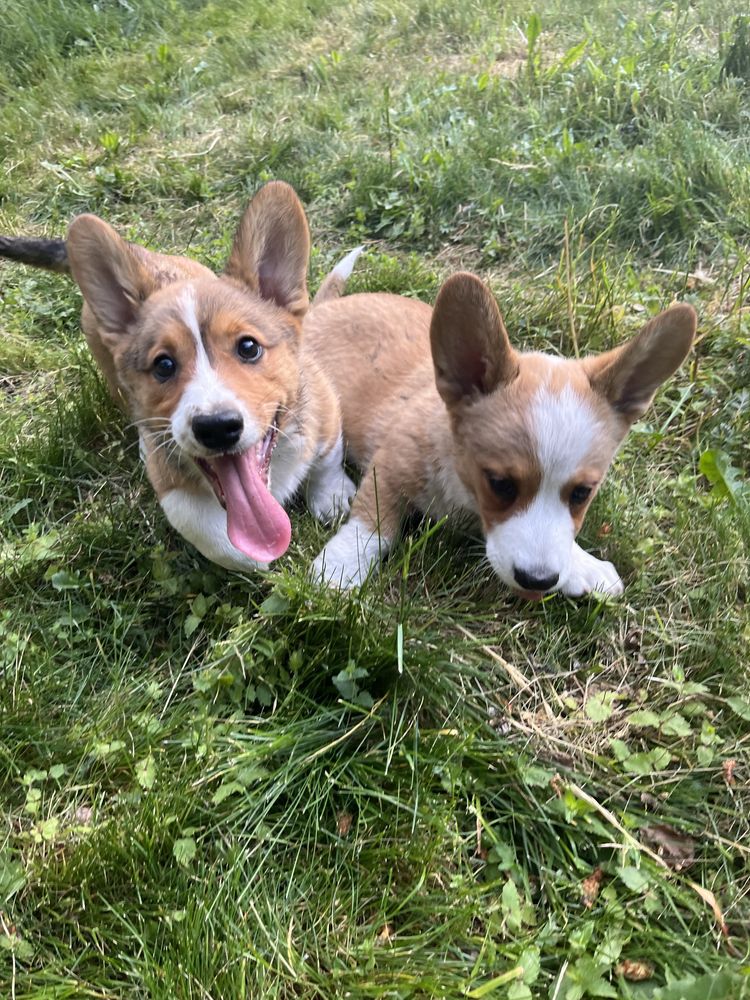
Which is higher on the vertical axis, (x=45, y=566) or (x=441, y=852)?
(x=45, y=566)

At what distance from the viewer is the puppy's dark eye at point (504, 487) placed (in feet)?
7.87

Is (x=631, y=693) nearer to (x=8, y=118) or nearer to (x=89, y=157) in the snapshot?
(x=89, y=157)

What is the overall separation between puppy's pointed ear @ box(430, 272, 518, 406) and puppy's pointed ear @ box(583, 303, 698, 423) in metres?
0.31

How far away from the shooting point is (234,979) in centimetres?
174

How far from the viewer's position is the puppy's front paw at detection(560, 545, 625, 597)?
2.61 m

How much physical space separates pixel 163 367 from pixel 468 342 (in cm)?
108

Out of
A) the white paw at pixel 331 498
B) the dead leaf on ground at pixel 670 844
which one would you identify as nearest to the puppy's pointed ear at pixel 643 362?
the white paw at pixel 331 498

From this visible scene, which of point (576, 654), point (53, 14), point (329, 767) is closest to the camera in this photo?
point (329, 767)

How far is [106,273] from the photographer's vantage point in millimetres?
2807

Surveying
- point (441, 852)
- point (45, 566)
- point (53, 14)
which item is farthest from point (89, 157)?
point (441, 852)

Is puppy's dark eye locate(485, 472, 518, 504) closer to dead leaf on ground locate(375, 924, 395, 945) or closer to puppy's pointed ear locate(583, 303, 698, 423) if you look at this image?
puppy's pointed ear locate(583, 303, 698, 423)

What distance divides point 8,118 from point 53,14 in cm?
192

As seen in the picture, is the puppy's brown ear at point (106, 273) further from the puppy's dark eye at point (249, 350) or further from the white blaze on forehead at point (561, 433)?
the white blaze on forehead at point (561, 433)

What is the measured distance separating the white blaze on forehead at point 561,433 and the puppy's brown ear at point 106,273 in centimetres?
159
